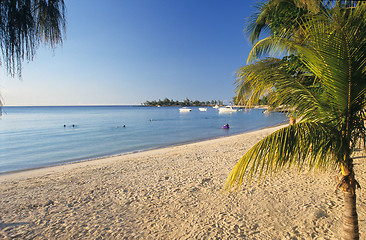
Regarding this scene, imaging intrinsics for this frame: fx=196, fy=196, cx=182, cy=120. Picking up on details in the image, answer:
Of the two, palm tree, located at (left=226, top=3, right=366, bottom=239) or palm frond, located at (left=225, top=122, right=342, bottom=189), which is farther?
palm frond, located at (left=225, top=122, right=342, bottom=189)

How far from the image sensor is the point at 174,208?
4.61m

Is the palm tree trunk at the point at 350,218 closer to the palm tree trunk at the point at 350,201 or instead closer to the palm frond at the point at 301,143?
the palm tree trunk at the point at 350,201

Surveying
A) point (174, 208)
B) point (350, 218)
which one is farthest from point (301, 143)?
point (174, 208)

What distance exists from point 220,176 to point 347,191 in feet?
14.8

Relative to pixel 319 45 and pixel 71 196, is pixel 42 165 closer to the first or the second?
pixel 71 196

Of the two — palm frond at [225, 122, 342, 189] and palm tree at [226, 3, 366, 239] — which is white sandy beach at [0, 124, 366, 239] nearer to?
palm tree at [226, 3, 366, 239]

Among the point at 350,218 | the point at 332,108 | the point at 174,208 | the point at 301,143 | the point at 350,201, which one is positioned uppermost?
the point at 332,108

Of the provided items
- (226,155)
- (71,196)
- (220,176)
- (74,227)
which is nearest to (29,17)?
(74,227)

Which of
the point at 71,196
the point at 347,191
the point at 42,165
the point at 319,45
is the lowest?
the point at 42,165

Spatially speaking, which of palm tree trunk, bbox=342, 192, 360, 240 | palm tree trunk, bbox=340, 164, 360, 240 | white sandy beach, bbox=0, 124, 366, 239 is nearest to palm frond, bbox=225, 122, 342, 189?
palm tree trunk, bbox=340, 164, 360, 240

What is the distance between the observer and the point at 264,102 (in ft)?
11.3

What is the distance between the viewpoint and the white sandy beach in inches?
145

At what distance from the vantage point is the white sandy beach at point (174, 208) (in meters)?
3.67

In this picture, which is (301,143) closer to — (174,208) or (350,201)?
(350,201)
